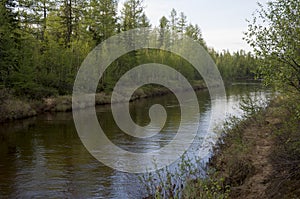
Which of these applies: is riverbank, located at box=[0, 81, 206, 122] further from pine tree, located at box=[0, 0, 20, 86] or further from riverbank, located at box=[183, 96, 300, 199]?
riverbank, located at box=[183, 96, 300, 199]

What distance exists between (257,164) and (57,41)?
129 feet

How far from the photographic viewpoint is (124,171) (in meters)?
13.5

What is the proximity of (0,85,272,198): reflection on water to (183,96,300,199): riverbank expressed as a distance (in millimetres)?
1921

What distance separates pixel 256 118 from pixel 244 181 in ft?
17.4

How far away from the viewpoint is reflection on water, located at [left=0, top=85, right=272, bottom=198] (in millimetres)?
11293

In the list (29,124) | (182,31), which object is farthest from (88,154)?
(182,31)

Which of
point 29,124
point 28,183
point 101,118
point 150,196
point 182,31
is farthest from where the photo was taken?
point 182,31

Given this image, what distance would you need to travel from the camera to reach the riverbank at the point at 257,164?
826 centimetres

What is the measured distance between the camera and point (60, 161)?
1484 centimetres

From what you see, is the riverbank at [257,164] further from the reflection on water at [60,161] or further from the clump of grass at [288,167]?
the reflection on water at [60,161]

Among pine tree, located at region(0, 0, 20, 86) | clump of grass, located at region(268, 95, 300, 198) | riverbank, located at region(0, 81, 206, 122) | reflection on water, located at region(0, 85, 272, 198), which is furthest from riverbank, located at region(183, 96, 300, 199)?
pine tree, located at region(0, 0, 20, 86)

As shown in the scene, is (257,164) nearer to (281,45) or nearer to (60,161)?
(281,45)

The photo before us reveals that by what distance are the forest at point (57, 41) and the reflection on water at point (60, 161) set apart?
6875 mm

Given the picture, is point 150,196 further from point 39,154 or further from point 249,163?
point 39,154
